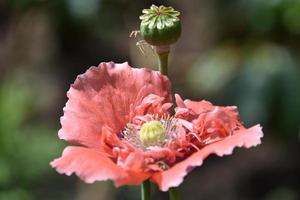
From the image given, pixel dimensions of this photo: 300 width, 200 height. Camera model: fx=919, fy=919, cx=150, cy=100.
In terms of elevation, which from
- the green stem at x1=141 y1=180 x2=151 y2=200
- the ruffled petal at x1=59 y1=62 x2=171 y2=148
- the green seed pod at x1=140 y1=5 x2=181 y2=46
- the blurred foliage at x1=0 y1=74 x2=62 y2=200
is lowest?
the blurred foliage at x1=0 y1=74 x2=62 y2=200

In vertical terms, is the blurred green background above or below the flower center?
below

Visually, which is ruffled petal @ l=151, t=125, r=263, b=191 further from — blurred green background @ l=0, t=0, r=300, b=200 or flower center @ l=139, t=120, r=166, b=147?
blurred green background @ l=0, t=0, r=300, b=200

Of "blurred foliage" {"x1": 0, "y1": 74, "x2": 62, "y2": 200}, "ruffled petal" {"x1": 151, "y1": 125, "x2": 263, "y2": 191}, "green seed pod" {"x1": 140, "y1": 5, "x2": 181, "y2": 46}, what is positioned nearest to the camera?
"ruffled petal" {"x1": 151, "y1": 125, "x2": 263, "y2": 191}

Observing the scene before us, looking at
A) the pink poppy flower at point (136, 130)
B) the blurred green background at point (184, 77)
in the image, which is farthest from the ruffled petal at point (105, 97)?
the blurred green background at point (184, 77)

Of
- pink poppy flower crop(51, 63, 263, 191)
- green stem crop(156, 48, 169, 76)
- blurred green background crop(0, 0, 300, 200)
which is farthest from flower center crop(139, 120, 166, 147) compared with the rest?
blurred green background crop(0, 0, 300, 200)

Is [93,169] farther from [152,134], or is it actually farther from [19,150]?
[19,150]

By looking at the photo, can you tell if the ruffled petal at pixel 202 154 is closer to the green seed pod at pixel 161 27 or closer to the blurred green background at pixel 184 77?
the green seed pod at pixel 161 27

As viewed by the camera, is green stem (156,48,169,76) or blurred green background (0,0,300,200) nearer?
green stem (156,48,169,76)
